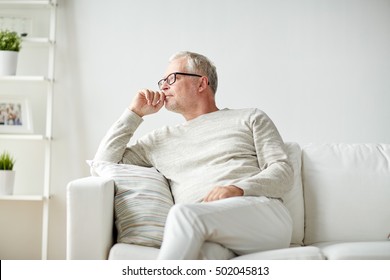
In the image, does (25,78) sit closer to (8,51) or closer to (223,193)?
(8,51)

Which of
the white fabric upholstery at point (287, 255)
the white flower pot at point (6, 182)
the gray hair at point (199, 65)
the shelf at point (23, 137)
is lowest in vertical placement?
the white flower pot at point (6, 182)

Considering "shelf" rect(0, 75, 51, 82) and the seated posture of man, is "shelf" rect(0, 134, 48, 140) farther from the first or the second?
the seated posture of man

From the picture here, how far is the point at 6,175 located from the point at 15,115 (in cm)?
38

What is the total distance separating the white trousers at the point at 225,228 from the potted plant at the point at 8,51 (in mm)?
1903

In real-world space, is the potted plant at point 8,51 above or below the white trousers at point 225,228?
above

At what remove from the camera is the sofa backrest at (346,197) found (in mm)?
2578

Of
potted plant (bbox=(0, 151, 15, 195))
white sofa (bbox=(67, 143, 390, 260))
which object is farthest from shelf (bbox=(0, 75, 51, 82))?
white sofa (bbox=(67, 143, 390, 260))

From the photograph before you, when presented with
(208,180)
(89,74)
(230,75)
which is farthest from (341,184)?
(89,74)

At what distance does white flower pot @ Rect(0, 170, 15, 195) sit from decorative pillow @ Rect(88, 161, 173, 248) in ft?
Answer: 3.63

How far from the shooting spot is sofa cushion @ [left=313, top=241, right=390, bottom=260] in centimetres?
214

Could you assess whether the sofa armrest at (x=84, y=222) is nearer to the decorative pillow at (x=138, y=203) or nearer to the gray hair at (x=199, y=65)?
the decorative pillow at (x=138, y=203)

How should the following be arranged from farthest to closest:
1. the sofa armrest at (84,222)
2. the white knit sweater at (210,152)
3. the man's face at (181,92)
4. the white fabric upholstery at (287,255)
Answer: the man's face at (181,92), the white knit sweater at (210,152), the sofa armrest at (84,222), the white fabric upholstery at (287,255)

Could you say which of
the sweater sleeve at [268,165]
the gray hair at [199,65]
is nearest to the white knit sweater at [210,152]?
the sweater sleeve at [268,165]

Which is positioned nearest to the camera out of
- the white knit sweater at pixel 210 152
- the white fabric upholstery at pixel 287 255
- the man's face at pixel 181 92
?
the white fabric upholstery at pixel 287 255
